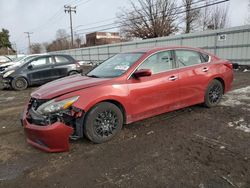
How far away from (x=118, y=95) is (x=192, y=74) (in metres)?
1.87

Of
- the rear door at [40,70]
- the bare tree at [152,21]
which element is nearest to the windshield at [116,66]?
the rear door at [40,70]

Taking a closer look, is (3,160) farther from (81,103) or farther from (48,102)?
(81,103)

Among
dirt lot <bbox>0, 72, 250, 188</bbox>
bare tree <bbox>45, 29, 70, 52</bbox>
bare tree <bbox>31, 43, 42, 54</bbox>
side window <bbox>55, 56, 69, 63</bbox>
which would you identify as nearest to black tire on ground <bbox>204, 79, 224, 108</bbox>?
dirt lot <bbox>0, 72, 250, 188</bbox>

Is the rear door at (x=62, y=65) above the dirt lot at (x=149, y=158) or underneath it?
above

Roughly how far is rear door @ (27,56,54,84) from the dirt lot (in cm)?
606

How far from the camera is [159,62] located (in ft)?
14.3

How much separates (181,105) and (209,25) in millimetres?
33642

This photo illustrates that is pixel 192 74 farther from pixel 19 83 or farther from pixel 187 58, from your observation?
pixel 19 83

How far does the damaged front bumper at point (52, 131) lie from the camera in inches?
124

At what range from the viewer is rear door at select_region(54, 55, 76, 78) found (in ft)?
34.1

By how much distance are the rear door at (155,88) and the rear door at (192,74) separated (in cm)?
18

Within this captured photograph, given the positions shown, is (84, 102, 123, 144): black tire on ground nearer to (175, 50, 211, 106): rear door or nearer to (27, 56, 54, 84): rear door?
(175, 50, 211, 106): rear door

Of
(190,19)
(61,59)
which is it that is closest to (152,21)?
(190,19)

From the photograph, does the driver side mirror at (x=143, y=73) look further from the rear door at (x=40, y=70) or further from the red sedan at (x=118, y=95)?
the rear door at (x=40, y=70)
